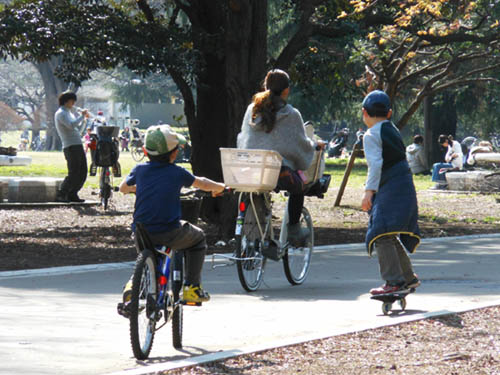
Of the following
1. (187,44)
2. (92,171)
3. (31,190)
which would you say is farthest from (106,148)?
(187,44)

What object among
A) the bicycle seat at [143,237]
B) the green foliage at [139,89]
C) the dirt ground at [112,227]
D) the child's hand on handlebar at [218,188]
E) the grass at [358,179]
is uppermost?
the green foliage at [139,89]

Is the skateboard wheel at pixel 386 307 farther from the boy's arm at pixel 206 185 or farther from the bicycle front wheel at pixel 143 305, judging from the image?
the bicycle front wheel at pixel 143 305

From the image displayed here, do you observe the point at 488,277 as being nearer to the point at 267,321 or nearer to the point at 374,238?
the point at 374,238

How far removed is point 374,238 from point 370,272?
273cm

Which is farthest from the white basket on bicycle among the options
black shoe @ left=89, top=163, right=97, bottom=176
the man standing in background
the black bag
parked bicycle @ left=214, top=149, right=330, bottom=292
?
black shoe @ left=89, top=163, right=97, bottom=176

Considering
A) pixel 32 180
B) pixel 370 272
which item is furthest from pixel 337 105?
pixel 370 272

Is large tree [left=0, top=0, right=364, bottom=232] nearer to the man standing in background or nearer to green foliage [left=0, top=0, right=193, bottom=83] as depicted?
green foliage [left=0, top=0, right=193, bottom=83]

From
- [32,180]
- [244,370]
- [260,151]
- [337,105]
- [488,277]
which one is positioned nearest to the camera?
[244,370]

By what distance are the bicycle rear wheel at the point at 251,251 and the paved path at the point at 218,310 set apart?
145 millimetres

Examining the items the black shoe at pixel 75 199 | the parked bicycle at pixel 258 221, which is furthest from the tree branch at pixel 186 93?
the parked bicycle at pixel 258 221

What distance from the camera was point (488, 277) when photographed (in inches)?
408

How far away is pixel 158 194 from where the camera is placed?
21.3 ft

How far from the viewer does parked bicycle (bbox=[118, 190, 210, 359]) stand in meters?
6.09

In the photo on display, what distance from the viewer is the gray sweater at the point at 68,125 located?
1781 centimetres
